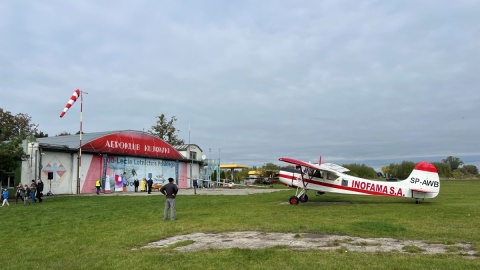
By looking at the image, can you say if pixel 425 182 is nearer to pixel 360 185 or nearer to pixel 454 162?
pixel 360 185

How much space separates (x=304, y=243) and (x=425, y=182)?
15628 mm

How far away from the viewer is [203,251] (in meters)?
9.14

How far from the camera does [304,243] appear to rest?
9789 millimetres

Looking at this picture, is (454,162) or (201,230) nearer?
(201,230)

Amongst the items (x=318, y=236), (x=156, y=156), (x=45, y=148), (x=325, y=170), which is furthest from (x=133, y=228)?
(x=156, y=156)

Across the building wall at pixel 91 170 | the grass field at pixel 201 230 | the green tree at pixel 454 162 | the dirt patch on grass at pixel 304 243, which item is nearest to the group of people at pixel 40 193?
the grass field at pixel 201 230

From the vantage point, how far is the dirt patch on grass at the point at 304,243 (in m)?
8.90

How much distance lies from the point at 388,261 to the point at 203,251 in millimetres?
4032

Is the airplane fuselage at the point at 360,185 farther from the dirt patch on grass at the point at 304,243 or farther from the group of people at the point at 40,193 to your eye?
the dirt patch on grass at the point at 304,243

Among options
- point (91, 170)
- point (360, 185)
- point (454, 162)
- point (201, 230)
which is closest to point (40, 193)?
point (91, 170)

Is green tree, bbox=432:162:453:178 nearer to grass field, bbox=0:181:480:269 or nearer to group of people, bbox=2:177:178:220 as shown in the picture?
group of people, bbox=2:177:178:220

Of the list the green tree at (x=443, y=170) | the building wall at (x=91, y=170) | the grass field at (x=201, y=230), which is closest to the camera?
the grass field at (x=201, y=230)

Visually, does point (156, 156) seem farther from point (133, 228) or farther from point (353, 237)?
point (353, 237)

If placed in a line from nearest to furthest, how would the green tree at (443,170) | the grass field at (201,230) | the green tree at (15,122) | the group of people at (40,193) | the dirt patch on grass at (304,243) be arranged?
the grass field at (201,230), the dirt patch on grass at (304,243), the group of people at (40,193), the green tree at (15,122), the green tree at (443,170)
